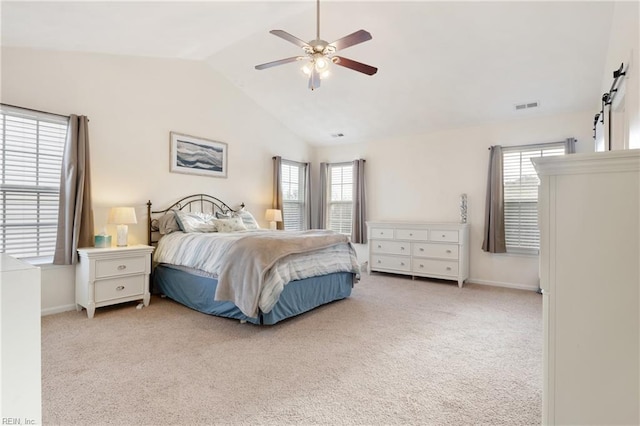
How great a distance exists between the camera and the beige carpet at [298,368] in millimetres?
1817

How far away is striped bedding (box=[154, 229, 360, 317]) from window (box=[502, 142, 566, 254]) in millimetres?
2561

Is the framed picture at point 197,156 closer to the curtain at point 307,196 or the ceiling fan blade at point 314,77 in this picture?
the curtain at point 307,196

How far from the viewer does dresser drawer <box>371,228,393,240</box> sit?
18.2 feet

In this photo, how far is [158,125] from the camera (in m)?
4.45

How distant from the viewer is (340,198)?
6.76 meters

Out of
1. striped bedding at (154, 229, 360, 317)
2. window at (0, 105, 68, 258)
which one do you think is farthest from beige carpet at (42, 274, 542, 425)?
window at (0, 105, 68, 258)

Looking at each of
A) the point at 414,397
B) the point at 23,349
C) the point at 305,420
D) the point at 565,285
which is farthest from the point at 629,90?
the point at 23,349

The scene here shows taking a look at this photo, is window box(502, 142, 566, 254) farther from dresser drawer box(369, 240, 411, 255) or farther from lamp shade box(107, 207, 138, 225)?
lamp shade box(107, 207, 138, 225)

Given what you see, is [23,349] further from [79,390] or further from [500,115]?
[500,115]

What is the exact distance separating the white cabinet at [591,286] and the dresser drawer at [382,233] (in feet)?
14.1

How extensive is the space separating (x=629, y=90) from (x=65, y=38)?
4.78m

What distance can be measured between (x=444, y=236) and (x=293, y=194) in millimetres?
2972

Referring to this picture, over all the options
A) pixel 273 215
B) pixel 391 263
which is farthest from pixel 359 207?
pixel 273 215

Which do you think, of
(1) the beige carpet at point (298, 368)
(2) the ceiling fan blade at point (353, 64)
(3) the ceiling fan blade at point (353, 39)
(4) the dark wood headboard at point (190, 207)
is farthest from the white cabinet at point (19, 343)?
(4) the dark wood headboard at point (190, 207)
